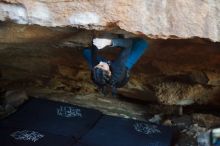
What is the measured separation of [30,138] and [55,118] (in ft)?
0.81

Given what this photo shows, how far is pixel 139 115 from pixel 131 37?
0.90 m

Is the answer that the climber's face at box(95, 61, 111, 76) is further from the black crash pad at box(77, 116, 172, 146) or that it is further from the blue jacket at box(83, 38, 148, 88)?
the black crash pad at box(77, 116, 172, 146)

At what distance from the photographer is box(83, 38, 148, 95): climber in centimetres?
153

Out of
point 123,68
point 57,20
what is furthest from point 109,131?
point 57,20

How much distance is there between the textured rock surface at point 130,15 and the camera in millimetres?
1297

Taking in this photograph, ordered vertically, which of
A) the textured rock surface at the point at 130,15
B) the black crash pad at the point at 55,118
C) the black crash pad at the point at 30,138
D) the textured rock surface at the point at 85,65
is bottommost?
the black crash pad at the point at 30,138

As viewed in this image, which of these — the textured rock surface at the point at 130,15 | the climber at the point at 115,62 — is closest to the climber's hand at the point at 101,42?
the climber at the point at 115,62

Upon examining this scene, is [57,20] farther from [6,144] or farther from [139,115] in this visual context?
[139,115]

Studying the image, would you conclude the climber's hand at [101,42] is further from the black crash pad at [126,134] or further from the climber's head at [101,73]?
the black crash pad at [126,134]

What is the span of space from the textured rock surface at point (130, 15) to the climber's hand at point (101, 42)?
11cm

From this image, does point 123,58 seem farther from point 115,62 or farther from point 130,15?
point 130,15

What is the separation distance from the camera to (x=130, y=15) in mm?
1352

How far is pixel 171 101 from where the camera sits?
2219 millimetres

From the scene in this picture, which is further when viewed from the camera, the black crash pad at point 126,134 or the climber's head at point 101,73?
the black crash pad at point 126,134
